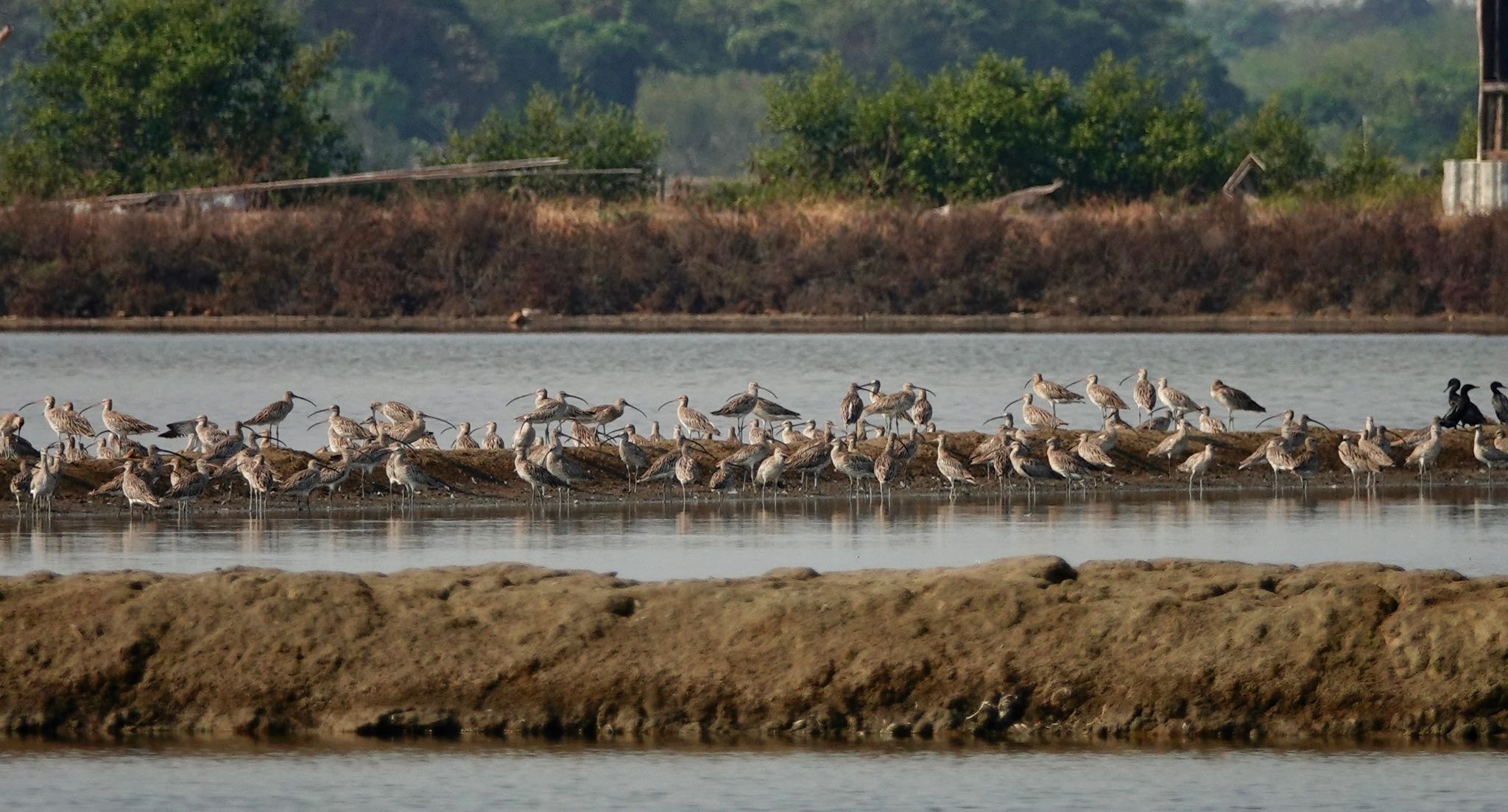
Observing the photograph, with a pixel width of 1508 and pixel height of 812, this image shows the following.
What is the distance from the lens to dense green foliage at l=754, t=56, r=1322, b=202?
54188 mm

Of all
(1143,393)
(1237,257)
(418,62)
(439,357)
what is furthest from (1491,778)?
(418,62)

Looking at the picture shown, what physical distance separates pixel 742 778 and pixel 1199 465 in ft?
34.5

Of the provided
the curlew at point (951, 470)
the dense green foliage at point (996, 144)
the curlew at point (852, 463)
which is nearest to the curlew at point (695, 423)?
the curlew at point (852, 463)

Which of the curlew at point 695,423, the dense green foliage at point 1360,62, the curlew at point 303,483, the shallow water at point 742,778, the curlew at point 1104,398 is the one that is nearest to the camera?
the shallow water at point 742,778

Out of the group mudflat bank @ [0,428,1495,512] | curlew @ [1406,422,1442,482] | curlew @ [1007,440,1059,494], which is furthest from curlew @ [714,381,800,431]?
curlew @ [1406,422,1442,482]

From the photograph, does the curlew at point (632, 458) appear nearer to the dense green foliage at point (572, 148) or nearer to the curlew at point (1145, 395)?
the curlew at point (1145, 395)

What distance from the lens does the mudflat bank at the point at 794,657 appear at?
11320 mm

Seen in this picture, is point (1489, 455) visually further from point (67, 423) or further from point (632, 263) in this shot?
point (632, 263)

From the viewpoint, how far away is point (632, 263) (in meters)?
48.0

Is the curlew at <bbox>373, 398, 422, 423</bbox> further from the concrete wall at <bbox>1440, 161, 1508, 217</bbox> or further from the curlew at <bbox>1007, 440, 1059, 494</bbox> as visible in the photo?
the concrete wall at <bbox>1440, 161, 1508, 217</bbox>

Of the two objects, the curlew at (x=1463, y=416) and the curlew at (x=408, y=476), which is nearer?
the curlew at (x=408, y=476)

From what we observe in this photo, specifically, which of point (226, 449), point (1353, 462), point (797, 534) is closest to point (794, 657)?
point (797, 534)

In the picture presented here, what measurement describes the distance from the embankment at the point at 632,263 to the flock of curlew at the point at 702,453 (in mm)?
23265

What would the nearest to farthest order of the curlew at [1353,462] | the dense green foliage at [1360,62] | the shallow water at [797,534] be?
the shallow water at [797,534], the curlew at [1353,462], the dense green foliage at [1360,62]
